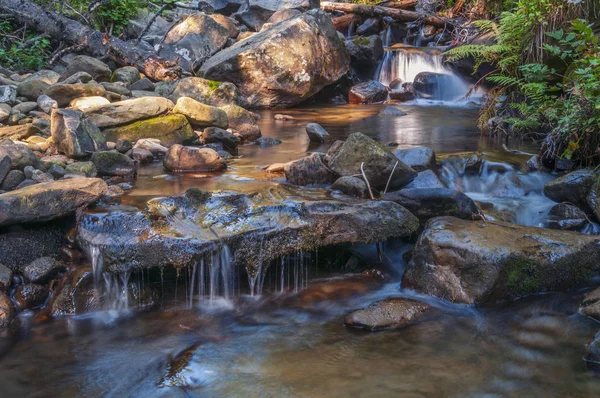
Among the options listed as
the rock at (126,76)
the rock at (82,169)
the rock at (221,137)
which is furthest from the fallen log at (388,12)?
the rock at (82,169)

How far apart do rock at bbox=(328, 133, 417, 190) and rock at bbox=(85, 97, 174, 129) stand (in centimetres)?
341

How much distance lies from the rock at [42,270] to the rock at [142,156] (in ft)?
9.14

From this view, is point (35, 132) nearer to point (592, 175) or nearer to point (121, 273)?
point (121, 273)

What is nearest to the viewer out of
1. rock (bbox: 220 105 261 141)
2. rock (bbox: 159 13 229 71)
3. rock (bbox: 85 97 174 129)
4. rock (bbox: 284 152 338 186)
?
rock (bbox: 284 152 338 186)

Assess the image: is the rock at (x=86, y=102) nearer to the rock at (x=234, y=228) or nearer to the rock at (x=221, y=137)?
the rock at (x=221, y=137)

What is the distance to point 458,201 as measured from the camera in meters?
5.30

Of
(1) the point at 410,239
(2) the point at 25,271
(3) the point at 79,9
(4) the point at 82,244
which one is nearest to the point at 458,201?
(1) the point at 410,239

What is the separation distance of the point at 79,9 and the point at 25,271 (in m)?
11.2

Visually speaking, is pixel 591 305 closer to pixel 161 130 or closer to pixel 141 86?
pixel 161 130

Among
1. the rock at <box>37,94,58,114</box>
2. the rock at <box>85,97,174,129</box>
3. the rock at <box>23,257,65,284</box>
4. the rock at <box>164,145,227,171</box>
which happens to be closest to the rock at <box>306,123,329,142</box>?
the rock at <box>164,145,227,171</box>

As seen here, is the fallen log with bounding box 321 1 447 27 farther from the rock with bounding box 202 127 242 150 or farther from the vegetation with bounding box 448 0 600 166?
the rock with bounding box 202 127 242 150

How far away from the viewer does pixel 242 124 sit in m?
8.98

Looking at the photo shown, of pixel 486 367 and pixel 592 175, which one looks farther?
pixel 592 175

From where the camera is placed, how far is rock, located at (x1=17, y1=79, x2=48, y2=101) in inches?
345
